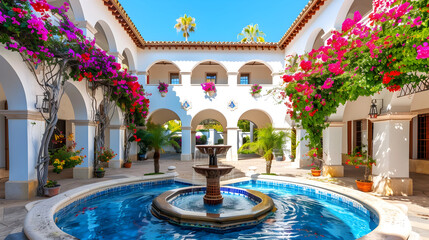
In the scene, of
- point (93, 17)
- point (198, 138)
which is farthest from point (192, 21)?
point (93, 17)

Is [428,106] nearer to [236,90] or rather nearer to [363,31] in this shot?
[363,31]

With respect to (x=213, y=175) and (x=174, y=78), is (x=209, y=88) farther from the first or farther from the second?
(x=213, y=175)

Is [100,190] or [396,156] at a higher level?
[396,156]

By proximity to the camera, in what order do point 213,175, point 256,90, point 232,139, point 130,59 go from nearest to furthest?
1. point 213,175
2. point 130,59
3. point 256,90
4. point 232,139

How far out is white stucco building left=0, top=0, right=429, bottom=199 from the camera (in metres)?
6.45

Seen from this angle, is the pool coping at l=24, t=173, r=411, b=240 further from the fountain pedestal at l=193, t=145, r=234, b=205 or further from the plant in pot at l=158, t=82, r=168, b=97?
the plant in pot at l=158, t=82, r=168, b=97

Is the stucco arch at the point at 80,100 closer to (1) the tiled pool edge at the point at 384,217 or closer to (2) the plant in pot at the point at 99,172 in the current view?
(2) the plant in pot at the point at 99,172

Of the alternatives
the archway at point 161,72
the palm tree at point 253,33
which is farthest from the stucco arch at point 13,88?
the palm tree at point 253,33

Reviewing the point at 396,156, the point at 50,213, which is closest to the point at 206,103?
the point at 396,156

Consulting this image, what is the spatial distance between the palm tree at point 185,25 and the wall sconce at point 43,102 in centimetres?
2320

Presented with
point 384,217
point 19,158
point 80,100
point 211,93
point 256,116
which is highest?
point 211,93

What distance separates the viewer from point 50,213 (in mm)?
4789

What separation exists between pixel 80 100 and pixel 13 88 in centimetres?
313

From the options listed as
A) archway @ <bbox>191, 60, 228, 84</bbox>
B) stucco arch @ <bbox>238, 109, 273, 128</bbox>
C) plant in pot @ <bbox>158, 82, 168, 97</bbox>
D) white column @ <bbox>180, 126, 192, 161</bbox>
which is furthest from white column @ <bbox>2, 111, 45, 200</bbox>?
stucco arch @ <bbox>238, 109, 273, 128</bbox>
